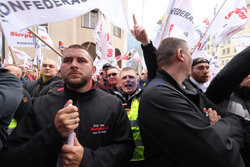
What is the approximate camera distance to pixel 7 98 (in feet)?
4.01

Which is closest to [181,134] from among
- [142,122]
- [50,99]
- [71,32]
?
[142,122]

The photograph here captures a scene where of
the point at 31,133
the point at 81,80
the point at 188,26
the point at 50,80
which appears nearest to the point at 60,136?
the point at 31,133

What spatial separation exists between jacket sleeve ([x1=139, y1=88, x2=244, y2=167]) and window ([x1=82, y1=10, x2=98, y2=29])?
15840 millimetres

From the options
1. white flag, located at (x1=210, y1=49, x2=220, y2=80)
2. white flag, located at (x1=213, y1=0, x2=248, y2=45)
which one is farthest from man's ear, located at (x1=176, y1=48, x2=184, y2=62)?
white flag, located at (x1=210, y1=49, x2=220, y2=80)

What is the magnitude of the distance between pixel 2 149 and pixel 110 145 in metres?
0.80

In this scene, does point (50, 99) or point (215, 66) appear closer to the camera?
point (50, 99)

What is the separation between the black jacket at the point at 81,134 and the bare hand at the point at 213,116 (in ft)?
2.33

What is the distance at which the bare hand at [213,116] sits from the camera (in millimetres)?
1363

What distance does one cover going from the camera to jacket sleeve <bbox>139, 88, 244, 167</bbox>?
3.52 ft

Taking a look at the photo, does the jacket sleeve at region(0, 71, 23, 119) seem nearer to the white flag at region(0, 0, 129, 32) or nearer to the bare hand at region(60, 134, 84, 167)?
the bare hand at region(60, 134, 84, 167)

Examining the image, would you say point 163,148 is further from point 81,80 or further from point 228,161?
point 81,80

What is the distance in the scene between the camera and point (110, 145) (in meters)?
1.53

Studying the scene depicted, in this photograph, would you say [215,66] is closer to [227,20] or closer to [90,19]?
[227,20]

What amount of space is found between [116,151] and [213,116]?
827 millimetres
